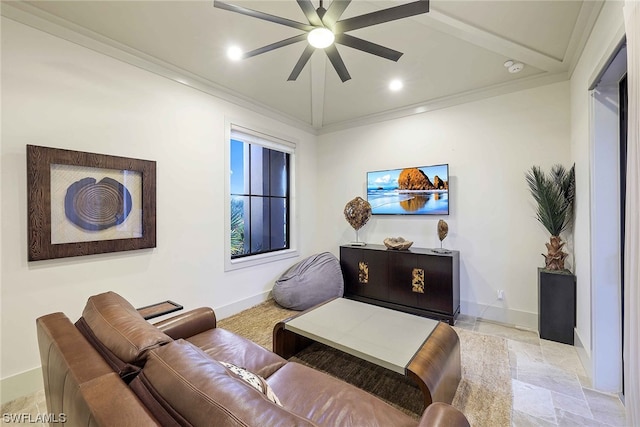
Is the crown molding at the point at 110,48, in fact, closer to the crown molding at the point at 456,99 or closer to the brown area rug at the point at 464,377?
the crown molding at the point at 456,99

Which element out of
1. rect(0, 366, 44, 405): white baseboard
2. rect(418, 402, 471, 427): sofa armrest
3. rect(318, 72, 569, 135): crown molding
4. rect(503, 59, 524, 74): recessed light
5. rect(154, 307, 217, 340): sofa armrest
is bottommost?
rect(0, 366, 44, 405): white baseboard

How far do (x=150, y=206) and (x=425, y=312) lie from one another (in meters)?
3.31

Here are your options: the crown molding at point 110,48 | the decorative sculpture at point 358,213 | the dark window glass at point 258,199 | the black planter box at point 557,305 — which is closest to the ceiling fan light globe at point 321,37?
the crown molding at point 110,48

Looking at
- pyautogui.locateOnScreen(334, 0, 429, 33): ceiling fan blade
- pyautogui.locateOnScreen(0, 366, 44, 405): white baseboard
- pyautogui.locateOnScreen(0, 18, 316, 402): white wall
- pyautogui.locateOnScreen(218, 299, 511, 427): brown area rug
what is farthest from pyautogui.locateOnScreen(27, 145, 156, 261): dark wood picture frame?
pyautogui.locateOnScreen(334, 0, 429, 33): ceiling fan blade

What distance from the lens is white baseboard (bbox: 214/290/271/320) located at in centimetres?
332

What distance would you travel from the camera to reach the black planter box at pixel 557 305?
8.50 feet

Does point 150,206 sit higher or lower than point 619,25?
lower

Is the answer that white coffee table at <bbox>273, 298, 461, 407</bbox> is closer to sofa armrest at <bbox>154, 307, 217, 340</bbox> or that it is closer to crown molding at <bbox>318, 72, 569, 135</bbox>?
sofa armrest at <bbox>154, 307, 217, 340</bbox>

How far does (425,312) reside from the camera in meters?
3.24

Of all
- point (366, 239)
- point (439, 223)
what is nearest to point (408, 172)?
point (439, 223)

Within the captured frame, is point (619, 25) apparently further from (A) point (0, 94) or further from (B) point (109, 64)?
(A) point (0, 94)

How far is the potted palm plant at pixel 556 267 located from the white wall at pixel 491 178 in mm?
260

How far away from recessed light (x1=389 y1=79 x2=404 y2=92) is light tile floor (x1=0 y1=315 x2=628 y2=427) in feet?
10.5

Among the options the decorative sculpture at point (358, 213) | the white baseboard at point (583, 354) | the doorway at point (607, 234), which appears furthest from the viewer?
the decorative sculpture at point (358, 213)
